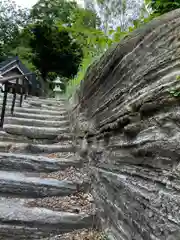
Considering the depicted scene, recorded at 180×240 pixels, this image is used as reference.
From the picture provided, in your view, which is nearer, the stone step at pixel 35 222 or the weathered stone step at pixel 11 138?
the stone step at pixel 35 222

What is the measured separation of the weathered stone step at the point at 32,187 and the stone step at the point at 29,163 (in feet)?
1.03

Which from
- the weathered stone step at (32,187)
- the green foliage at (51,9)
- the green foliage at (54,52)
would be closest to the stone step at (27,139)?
the weathered stone step at (32,187)

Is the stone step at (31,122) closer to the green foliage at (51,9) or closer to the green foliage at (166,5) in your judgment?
the green foliage at (166,5)

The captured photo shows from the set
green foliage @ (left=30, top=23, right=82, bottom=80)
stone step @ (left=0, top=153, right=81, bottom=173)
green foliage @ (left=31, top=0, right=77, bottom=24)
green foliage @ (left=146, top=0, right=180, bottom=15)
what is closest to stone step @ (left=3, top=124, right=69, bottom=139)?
stone step @ (left=0, top=153, right=81, bottom=173)

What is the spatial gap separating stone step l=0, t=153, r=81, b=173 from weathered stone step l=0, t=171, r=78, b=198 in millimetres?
313

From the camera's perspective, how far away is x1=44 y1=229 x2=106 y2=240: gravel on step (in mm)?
1604

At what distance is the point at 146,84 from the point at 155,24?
32 cm

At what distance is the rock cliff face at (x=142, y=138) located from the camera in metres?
0.93

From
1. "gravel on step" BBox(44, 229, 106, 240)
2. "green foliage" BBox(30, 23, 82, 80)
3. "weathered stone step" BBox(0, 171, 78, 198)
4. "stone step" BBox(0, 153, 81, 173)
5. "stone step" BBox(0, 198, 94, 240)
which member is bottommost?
"gravel on step" BBox(44, 229, 106, 240)

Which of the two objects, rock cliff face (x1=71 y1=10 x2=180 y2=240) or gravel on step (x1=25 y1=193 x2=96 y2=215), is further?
gravel on step (x1=25 y1=193 x2=96 y2=215)

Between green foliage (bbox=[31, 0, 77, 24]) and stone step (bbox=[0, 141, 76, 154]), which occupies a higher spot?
green foliage (bbox=[31, 0, 77, 24])

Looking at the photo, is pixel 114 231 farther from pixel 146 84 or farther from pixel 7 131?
pixel 7 131

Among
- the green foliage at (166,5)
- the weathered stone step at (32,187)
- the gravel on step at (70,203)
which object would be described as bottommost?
the gravel on step at (70,203)

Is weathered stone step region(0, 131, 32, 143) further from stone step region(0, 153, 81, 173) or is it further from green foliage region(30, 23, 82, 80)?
green foliage region(30, 23, 82, 80)
